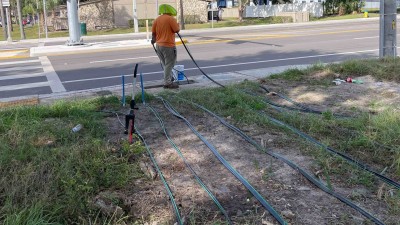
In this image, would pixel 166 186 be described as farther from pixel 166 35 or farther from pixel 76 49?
pixel 76 49

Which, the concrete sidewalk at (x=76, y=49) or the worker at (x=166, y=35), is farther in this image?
the concrete sidewalk at (x=76, y=49)

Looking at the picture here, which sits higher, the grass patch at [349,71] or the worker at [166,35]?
the worker at [166,35]

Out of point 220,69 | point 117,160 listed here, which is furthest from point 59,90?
point 117,160

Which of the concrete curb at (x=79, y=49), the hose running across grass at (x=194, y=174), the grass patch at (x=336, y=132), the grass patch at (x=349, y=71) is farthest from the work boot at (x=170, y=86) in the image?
the concrete curb at (x=79, y=49)

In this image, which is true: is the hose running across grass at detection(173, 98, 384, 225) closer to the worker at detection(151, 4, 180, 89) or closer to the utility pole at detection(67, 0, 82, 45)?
the worker at detection(151, 4, 180, 89)

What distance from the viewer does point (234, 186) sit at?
4484mm

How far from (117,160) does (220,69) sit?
8.32 metres

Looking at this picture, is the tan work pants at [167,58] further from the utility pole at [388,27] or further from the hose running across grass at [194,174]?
the utility pole at [388,27]

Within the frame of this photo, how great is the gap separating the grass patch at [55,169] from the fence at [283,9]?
42921 millimetres

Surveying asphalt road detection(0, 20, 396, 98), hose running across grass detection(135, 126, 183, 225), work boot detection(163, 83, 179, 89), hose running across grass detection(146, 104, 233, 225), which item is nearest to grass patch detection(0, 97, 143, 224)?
hose running across grass detection(135, 126, 183, 225)

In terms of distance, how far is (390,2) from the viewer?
10.9 metres

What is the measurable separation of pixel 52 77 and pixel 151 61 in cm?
370

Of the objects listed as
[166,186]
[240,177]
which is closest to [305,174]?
[240,177]

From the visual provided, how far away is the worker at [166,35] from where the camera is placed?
9.36m
